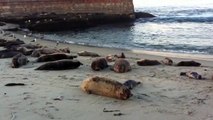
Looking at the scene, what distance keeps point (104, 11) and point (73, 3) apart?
3153 mm

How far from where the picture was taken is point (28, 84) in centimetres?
809

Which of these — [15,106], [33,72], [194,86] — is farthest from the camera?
[33,72]

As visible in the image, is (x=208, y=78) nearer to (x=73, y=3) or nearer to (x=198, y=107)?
(x=198, y=107)

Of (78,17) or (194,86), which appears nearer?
(194,86)

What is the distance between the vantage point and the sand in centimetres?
587

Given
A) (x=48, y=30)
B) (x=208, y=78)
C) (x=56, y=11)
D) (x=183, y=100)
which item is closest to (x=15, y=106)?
(x=183, y=100)

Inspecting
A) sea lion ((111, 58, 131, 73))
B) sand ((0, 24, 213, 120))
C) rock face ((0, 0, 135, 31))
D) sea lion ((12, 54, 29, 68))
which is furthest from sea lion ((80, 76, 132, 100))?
rock face ((0, 0, 135, 31))

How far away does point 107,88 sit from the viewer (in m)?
6.80

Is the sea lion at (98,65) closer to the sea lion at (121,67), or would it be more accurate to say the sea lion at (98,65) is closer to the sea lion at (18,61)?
the sea lion at (121,67)

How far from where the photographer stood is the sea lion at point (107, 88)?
6.66m

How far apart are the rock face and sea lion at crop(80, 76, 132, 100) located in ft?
96.1

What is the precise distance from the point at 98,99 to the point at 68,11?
33507 millimetres

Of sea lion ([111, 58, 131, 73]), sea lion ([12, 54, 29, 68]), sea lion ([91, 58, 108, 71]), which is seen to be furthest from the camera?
sea lion ([12, 54, 29, 68])

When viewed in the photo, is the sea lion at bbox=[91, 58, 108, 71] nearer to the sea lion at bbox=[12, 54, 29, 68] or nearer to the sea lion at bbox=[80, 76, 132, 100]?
the sea lion at bbox=[12, 54, 29, 68]
